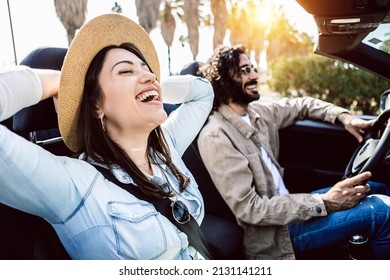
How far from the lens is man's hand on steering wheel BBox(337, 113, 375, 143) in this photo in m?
2.00

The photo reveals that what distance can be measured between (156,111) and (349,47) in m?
1.06

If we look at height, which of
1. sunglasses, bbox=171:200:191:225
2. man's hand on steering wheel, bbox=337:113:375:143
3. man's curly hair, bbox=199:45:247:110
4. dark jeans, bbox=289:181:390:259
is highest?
man's curly hair, bbox=199:45:247:110

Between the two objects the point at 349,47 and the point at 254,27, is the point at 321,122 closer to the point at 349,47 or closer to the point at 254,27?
the point at 349,47

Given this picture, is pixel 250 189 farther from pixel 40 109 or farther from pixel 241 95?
pixel 40 109

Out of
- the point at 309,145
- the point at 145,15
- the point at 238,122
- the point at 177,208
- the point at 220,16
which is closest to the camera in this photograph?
the point at 177,208

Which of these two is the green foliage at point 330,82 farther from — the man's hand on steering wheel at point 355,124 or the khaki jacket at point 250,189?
the khaki jacket at point 250,189

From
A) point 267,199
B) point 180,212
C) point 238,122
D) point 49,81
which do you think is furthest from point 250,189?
point 49,81

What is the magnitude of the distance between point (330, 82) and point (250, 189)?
5424mm

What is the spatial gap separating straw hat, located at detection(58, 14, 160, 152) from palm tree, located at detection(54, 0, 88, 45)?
281 mm

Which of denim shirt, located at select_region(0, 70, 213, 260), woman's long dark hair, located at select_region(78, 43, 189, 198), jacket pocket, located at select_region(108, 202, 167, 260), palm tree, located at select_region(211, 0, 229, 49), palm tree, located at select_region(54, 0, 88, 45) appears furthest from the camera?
palm tree, located at select_region(211, 0, 229, 49)

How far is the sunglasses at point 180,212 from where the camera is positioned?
3.86 ft

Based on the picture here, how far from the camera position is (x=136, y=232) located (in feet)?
3.34

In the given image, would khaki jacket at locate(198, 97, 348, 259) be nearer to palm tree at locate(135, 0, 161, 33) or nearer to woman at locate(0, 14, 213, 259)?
woman at locate(0, 14, 213, 259)

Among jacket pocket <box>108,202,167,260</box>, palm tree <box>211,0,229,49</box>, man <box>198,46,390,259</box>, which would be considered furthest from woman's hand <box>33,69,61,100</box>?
palm tree <box>211,0,229,49</box>
